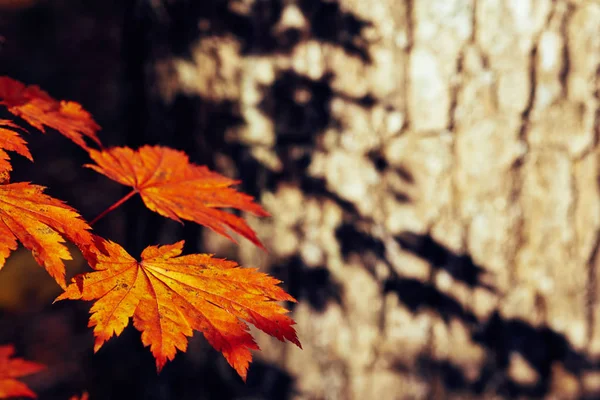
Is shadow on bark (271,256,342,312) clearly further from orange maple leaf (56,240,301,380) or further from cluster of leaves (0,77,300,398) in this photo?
orange maple leaf (56,240,301,380)

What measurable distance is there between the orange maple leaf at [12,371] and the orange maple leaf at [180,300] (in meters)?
0.11

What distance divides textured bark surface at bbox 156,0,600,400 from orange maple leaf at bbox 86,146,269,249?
627 millimetres

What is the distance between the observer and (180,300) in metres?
0.86

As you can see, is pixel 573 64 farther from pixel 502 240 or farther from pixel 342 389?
pixel 342 389

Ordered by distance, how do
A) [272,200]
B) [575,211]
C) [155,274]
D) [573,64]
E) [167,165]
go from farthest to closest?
1. [272,200]
2. [575,211]
3. [573,64]
4. [167,165]
5. [155,274]

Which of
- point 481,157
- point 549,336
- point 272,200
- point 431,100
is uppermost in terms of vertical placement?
point 431,100

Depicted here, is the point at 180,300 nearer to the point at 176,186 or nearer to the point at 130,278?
the point at 130,278

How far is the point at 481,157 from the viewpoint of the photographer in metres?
1.62

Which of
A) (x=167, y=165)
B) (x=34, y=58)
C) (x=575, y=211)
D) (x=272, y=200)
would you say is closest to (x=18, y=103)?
(x=167, y=165)

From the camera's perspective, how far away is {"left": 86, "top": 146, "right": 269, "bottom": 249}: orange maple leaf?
1.03m

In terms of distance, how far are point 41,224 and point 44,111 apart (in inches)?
14.0

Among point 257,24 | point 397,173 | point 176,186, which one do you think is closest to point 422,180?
point 397,173

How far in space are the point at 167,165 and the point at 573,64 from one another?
121 centimetres

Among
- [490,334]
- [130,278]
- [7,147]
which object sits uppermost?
[7,147]
